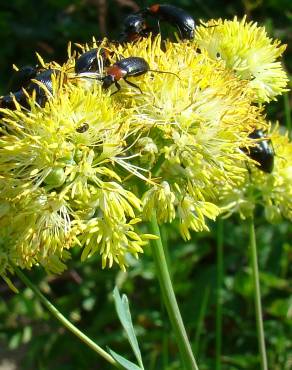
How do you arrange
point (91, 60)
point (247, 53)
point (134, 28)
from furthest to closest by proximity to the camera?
1. point (134, 28)
2. point (247, 53)
3. point (91, 60)

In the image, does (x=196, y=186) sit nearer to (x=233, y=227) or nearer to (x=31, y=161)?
(x=31, y=161)

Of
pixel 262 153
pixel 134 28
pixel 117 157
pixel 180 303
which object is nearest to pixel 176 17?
pixel 134 28

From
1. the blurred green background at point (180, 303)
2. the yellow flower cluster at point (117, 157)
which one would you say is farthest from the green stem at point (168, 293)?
the blurred green background at point (180, 303)

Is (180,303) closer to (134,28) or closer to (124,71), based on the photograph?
(134,28)

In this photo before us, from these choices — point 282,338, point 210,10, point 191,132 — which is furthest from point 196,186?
point 210,10

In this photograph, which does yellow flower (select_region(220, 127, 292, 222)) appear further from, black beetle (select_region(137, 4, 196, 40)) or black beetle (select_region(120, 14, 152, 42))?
black beetle (select_region(120, 14, 152, 42))

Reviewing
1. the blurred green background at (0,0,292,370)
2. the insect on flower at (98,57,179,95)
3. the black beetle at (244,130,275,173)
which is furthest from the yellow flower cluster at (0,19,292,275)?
the blurred green background at (0,0,292,370)
